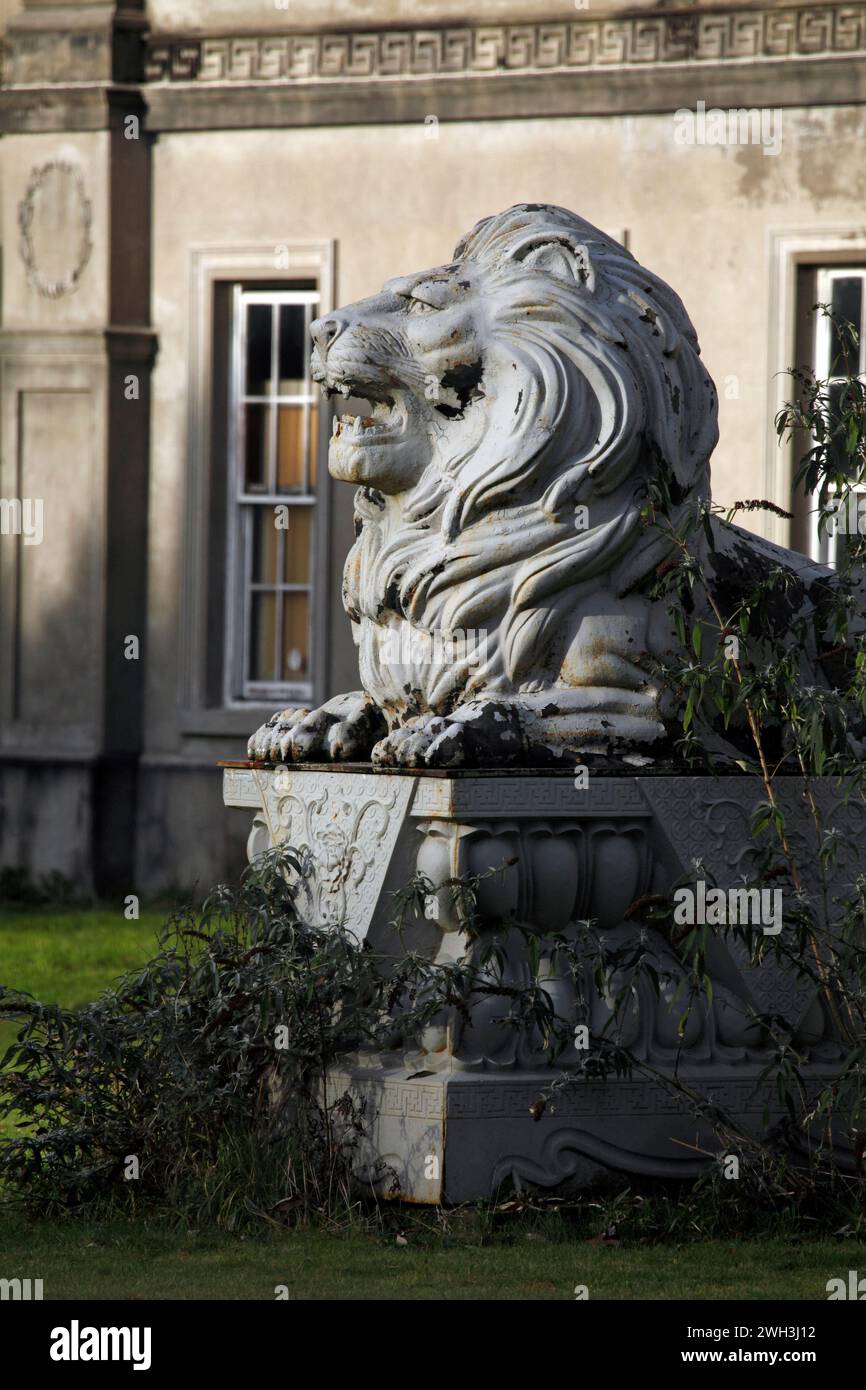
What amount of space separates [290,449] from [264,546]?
0.62 meters

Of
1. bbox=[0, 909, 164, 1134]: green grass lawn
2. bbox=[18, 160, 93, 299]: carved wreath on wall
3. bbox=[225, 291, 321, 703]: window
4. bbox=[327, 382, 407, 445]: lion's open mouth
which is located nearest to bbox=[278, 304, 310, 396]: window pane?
bbox=[225, 291, 321, 703]: window

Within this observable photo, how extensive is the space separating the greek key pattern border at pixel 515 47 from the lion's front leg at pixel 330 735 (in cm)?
764

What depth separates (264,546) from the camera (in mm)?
14859

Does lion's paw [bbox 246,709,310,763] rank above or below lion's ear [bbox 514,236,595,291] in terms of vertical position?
below

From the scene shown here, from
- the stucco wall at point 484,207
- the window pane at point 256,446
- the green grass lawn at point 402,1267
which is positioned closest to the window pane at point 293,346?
the window pane at point 256,446

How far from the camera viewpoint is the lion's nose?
20.7 ft

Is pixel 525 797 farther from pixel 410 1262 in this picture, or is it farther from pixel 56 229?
pixel 56 229

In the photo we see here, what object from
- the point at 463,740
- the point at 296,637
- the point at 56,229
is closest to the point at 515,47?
the point at 56,229

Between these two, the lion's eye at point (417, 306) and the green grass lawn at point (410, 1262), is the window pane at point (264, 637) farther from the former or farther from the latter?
the green grass lawn at point (410, 1262)

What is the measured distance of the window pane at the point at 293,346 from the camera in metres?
14.6

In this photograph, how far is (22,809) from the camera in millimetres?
14883

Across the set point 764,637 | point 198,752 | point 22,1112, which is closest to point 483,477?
point 764,637

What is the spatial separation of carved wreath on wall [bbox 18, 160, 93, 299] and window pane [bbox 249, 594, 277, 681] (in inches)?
87.3

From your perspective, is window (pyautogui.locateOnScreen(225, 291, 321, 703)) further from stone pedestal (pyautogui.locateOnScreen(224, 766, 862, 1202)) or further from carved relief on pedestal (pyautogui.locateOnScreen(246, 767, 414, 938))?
stone pedestal (pyautogui.locateOnScreen(224, 766, 862, 1202))
